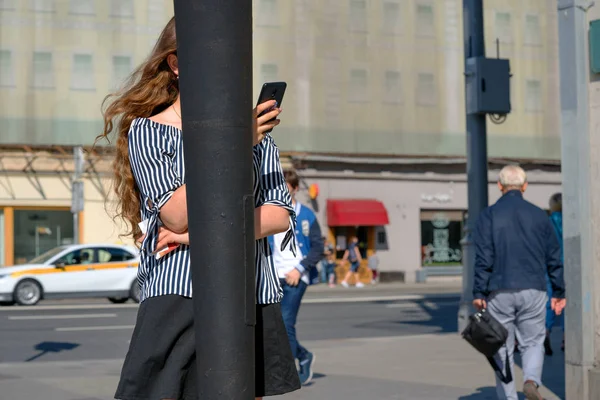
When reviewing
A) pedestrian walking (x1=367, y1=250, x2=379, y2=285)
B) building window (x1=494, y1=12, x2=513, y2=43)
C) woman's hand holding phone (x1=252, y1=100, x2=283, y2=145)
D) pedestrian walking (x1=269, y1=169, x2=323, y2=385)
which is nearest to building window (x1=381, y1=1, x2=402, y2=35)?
building window (x1=494, y1=12, x2=513, y2=43)

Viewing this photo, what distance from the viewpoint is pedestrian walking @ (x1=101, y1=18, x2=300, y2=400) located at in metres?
3.17

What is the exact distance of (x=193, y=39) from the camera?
266 cm

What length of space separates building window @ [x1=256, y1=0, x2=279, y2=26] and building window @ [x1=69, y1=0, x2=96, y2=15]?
20.2 feet

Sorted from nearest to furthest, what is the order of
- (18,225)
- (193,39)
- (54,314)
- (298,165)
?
(193,39)
(54,314)
(18,225)
(298,165)

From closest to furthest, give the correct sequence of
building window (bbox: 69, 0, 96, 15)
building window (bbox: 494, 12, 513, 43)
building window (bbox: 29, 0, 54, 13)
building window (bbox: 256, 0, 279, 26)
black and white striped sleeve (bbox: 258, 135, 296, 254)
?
black and white striped sleeve (bbox: 258, 135, 296, 254)
building window (bbox: 29, 0, 54, 13)
building window (bbox: 69, 0, 96, 15)
building window (bbox: 256, 0, 279, 26)
building window (bbox: 494, 12, 513, 43)

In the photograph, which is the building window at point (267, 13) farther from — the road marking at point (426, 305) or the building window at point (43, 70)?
the road marking at point (426, 305)

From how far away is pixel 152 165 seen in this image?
10.5ft

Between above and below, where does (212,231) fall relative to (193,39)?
below

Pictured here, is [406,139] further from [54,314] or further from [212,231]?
[212,231]

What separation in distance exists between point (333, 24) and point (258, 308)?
40540 mm

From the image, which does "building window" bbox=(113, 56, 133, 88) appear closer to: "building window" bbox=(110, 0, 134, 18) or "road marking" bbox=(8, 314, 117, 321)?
"building window" bbox=(110, 0, 134, 18)

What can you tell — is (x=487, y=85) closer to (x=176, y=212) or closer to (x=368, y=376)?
(x=368, y=376)

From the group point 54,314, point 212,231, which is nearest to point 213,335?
point 212,231

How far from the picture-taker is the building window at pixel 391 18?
4419cm
